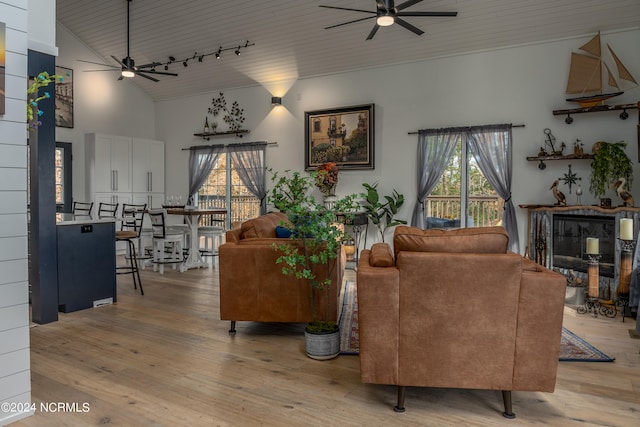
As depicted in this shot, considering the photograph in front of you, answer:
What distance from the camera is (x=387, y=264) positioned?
242 cm

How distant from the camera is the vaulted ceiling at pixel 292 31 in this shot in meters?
5.68

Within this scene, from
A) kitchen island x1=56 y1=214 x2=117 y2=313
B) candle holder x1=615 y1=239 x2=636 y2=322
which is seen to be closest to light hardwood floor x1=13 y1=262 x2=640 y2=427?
kitchen island x1=56 y1=214 x2=117 y2=313

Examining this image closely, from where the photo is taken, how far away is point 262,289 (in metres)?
3.46

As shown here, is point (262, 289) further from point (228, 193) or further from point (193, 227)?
point (228, 193)

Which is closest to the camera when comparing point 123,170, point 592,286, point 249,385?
point 249,385

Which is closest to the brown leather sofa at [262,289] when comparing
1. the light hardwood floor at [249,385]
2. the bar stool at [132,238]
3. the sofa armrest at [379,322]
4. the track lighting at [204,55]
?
the light hardwood floor at [249,385]

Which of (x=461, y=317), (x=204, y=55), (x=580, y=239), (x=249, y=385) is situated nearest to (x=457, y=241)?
(x=461, y=317)

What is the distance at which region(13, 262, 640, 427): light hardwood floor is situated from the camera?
227 cm

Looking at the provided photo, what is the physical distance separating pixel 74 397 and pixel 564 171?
6040 millimetres

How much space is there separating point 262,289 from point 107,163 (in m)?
6.18

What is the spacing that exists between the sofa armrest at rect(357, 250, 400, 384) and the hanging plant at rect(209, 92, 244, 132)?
6.77 m

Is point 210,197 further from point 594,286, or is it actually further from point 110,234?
point 594,286

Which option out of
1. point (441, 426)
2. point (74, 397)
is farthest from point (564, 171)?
point (74, 397)

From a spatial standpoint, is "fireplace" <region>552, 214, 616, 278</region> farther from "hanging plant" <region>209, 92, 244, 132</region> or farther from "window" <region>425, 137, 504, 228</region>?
"hanging plant" <region>209, 92, 244, 132</region>
